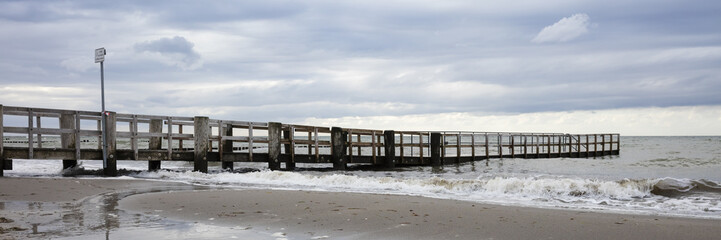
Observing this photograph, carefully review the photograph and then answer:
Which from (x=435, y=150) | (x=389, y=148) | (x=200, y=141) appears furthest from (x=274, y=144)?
(x=435, y=150)

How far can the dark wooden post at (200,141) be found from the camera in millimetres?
18344

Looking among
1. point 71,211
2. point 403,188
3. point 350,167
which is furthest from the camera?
point 350,167

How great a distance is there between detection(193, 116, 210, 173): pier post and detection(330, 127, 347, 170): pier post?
6.00 m

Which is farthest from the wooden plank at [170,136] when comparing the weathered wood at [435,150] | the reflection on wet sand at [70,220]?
the weathered wood at [435,150]

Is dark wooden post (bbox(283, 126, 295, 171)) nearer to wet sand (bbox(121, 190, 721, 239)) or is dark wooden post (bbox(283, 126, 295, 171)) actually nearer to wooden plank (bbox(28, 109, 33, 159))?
wooden plank (bbox(28, 109, 33, 159))

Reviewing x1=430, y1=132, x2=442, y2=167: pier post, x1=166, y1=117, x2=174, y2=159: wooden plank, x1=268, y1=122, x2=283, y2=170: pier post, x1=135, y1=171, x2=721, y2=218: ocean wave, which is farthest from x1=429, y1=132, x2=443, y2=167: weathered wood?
x1=135, y1=171, x2=721, y2=218: ocean wave

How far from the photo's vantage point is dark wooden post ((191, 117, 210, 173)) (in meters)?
18.3

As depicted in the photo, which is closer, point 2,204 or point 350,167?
point 2,204

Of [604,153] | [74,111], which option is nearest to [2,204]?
[74,111]

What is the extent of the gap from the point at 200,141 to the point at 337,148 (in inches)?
253

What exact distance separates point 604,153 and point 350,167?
26442mm

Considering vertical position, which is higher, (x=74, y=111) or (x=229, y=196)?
(x=74, y=111)

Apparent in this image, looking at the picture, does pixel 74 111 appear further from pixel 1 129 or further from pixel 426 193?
pixel 426 193

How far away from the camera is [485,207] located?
923cm
